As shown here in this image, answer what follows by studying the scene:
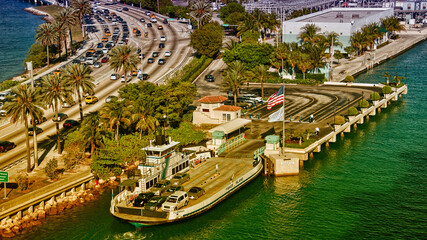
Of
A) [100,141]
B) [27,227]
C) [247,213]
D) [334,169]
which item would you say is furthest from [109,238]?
[334,169]

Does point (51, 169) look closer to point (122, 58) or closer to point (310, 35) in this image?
point (122, 58)

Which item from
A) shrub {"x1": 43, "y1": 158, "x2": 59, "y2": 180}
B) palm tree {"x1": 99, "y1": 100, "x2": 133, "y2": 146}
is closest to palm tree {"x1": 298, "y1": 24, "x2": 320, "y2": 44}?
palm tree {"x1": 99, "y1": 100, "x2": 133, "y2": 146}

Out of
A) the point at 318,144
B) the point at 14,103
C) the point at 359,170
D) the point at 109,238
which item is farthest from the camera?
the point at 318,144

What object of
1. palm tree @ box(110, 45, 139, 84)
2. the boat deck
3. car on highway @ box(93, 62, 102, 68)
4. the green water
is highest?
palm tree @ box(110, 45, 139, 84)

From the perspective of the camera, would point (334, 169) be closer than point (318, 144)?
Yes

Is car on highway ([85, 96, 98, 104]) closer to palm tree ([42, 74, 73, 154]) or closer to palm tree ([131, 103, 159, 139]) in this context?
palm tree ([42, 74, 73, 154])

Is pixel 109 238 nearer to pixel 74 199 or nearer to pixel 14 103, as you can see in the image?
pixel 74 199

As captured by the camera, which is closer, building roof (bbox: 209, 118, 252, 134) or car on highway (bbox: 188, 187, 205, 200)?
car on highway (bbox: 188, 187, 205, 200)
